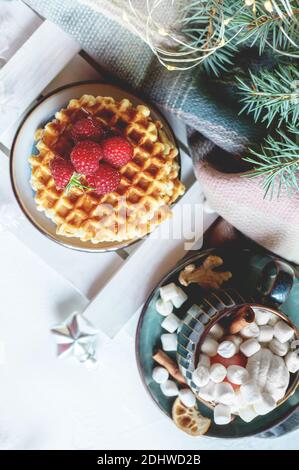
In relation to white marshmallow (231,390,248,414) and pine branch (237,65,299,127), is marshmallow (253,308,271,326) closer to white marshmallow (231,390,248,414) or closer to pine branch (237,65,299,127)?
white marshmallow (231,390,248,414)

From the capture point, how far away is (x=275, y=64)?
2.50 ft

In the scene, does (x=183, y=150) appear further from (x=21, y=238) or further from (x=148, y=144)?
(x=21, y=238)

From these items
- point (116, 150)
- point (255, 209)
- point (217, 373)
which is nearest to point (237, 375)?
point (217, 373)

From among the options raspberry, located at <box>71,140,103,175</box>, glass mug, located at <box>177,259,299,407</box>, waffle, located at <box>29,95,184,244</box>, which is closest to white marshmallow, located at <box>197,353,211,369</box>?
glass mug, located at <box>177,259,299,407</box>

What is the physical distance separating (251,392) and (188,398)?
0.13 metres

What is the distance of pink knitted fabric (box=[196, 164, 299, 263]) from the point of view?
30.8 inches

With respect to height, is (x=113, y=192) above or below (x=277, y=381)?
above

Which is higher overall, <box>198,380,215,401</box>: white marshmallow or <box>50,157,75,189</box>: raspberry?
<box>50,157,75,189</box>: raspberry

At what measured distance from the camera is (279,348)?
0.81m

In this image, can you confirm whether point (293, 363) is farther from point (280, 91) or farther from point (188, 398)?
point (280, 91)

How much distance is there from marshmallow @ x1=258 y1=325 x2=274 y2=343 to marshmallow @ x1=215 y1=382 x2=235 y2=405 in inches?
3.4
